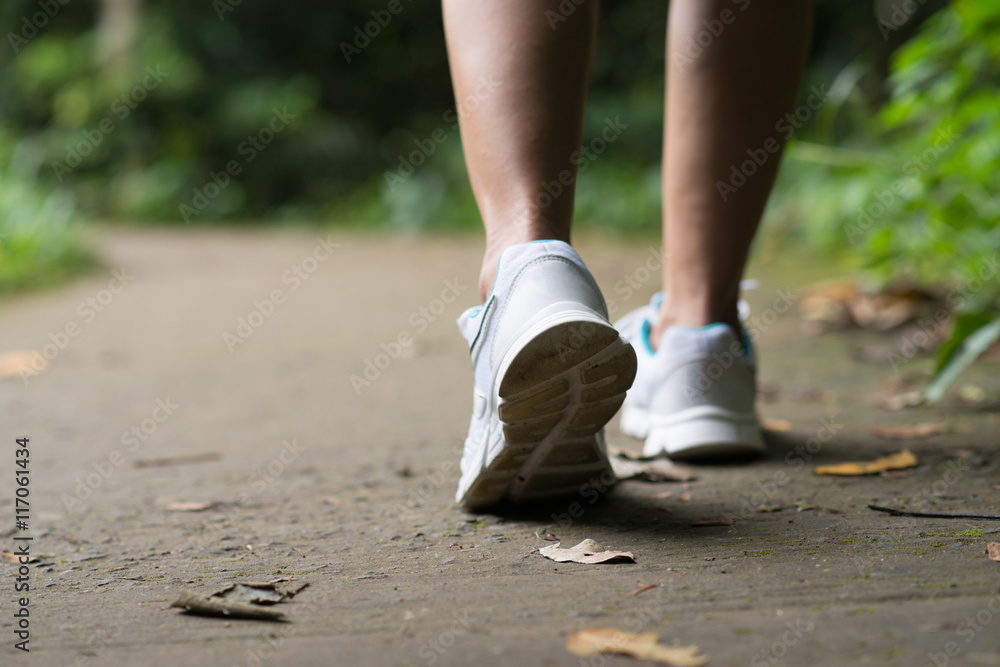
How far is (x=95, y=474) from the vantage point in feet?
4.74

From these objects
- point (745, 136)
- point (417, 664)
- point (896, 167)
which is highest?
point (896, 167)

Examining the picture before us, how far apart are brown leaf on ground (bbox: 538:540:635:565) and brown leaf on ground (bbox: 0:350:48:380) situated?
6.08ft

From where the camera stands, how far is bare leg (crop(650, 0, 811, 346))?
4.33 ft

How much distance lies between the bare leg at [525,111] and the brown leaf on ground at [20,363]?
1.74 m

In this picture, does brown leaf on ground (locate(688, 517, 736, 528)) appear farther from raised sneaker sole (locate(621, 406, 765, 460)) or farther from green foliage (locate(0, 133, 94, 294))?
green foliage (locate(0, 133, 94, 294))

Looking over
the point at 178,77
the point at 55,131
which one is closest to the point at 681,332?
the point at 178,77

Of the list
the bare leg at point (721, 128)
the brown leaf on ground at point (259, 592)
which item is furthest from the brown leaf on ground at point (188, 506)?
the bare leg at point (721, 128)

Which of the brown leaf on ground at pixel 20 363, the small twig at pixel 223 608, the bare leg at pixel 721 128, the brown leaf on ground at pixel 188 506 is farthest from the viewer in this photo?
the brown leaf on ground at pixel 20 363

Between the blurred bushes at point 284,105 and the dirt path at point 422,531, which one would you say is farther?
the blurred bushes at point 284,105

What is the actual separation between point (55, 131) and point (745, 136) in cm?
850

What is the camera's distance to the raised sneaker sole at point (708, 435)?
129cm

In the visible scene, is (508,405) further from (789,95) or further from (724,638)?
(789,95)

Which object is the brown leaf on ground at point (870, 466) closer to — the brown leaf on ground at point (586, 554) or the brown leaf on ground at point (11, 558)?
the brown leaf on ground at point (586, 554)

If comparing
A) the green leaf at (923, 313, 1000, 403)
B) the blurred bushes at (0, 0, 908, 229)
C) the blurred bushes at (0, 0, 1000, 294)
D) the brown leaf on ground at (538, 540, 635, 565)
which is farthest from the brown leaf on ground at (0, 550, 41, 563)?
the blurred bushes at (0, 0, 908, 229)
